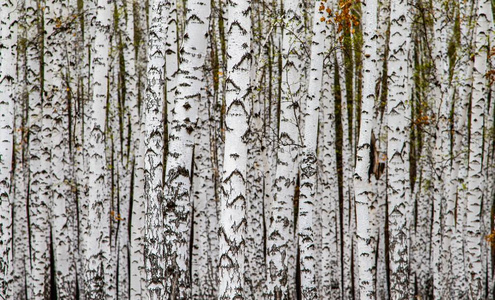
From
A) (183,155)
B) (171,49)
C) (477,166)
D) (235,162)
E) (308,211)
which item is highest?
(171,49)

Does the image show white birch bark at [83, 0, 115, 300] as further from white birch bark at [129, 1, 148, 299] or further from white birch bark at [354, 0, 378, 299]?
white birch bark at [354, 0, 378, 299]

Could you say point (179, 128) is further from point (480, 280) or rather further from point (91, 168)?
point (480, 280)

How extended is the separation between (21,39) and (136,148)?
334cm

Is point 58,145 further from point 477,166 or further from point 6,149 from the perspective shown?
point 477,166

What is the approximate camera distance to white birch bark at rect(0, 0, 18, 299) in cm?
936

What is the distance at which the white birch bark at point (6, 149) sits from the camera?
936 centimetres

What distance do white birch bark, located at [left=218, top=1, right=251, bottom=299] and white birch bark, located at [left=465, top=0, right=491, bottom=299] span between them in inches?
277

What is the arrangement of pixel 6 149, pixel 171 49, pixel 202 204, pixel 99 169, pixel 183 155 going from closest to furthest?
pixel 183 155, pixel 171 49, pixel 6 149, pixel 99 169, pixel 202 204

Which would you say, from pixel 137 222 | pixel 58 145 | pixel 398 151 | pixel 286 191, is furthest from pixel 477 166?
pixel 58 145

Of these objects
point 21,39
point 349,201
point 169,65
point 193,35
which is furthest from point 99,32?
point 349,201

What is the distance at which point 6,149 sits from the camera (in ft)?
31.5

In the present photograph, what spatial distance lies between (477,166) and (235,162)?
7.66 m

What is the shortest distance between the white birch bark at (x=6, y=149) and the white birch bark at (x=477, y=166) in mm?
8874


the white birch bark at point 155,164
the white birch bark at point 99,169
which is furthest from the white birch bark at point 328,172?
the white birch bark at point 155,164
